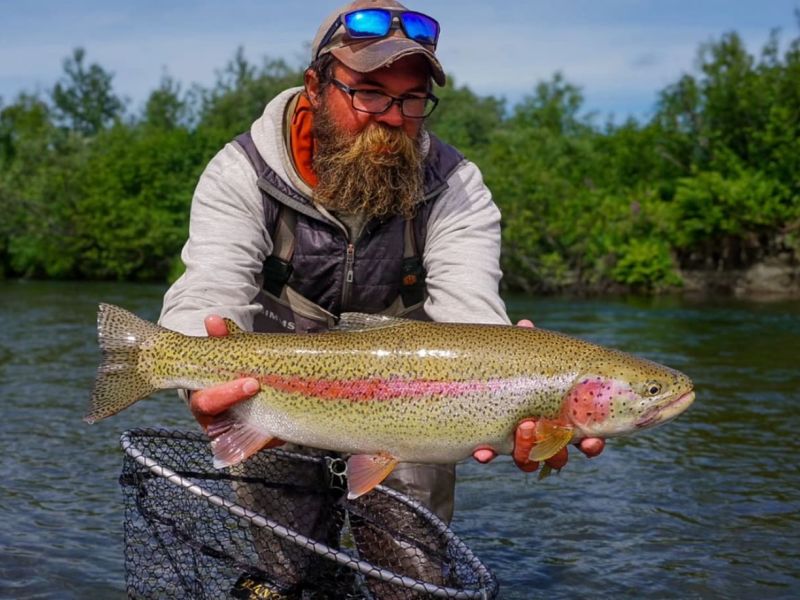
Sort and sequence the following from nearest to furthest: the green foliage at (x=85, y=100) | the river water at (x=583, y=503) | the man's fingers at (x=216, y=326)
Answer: the man's fingers at (x=216, y=326), the river water at (x=583, y=503), the green foliage at (x=85, y=100)

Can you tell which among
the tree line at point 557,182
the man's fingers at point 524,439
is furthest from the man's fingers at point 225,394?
the tree line at point 557,182

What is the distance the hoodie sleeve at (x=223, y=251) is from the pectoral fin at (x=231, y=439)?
14.4 inches

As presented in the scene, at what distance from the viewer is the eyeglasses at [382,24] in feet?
12.4

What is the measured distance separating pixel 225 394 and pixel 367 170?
1.12m

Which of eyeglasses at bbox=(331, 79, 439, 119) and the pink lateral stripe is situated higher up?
eyeglasses at bbox=(331, 79, 439, 119)

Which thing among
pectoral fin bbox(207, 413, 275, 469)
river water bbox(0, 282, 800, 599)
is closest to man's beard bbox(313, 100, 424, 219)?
pectoral fin bbox(207, 413, 275, 469)

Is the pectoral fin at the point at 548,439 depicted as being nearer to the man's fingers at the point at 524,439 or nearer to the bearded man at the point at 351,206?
the man's fingers at the point at 524,439

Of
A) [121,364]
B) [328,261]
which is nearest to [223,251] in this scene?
[328,261]

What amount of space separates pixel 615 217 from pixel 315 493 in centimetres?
3010

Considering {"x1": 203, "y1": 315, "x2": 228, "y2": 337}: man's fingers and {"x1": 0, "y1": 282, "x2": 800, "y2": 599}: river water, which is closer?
{"x1": 203, "y1": 315, "x2": 228, "y2": 337}: man's fingers

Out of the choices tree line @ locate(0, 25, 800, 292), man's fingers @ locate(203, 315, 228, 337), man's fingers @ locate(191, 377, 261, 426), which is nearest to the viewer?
man's fingers @ locate(191, 377, 261, 426)

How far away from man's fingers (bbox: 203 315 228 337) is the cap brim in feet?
3.70

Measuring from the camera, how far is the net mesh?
3615mm

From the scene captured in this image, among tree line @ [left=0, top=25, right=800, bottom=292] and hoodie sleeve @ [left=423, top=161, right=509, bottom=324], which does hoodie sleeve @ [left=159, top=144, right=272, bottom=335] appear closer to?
hoodie sleeve @ [left=423, top=161, right=509, bottom=324]
